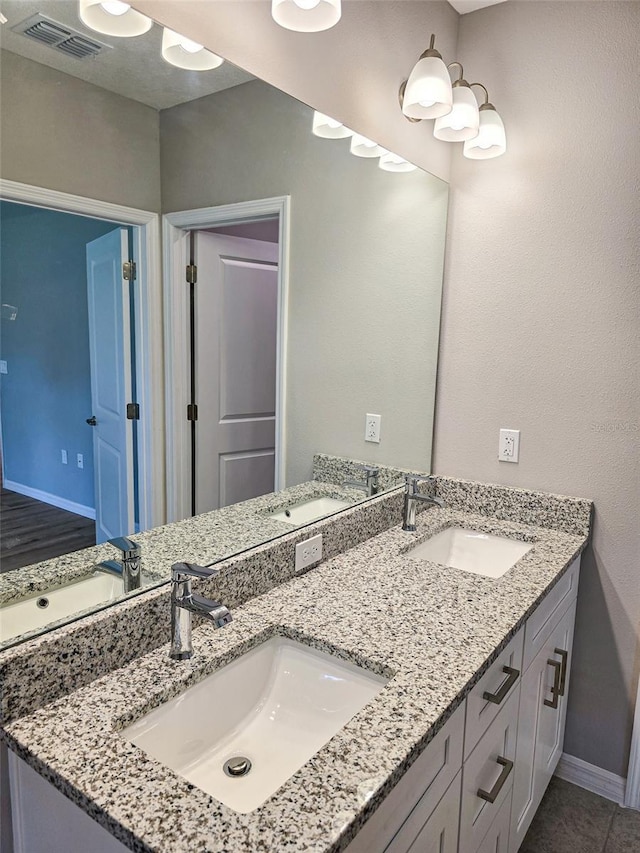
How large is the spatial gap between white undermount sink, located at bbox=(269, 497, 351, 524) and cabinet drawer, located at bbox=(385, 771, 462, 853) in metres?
0.72

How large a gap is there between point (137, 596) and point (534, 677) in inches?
44.7

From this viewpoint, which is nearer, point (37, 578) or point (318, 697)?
point (37, 578)

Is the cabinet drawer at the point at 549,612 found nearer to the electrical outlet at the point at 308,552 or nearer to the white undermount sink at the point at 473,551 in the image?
the white undermount sink at the point at 473,551

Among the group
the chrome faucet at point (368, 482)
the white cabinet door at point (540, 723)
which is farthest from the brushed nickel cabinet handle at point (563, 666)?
the chrome faucet at point (368, 482)

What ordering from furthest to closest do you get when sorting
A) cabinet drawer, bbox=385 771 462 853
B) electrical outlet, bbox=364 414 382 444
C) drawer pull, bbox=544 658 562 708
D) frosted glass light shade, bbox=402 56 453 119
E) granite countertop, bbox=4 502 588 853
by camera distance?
electrical outlet, bbox=364 414 382 444, drawer pull, bbox=544 658 562 708, frosted glass light shade, bbox=402 56 453 119, cabinet drawer, bbox=385 771 462 853, granite countertop, bbox=4 502 588 853

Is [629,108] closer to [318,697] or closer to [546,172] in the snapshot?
[546,172]

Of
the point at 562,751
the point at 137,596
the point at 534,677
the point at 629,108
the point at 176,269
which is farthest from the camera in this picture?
the point at 562,751

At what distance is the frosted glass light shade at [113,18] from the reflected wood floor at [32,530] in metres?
0.83

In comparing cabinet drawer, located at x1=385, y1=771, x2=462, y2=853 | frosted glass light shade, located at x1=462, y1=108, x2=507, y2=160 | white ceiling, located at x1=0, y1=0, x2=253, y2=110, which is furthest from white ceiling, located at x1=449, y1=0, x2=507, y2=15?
cabinet drawer, located at x1=385, y1=771, x2=462, y2=853

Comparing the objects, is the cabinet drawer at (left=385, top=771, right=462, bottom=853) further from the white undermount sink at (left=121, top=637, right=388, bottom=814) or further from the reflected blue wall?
the reflected blue wall

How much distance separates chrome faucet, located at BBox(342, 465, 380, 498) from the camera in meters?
1.98

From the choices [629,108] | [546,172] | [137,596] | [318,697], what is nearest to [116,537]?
[137,596]

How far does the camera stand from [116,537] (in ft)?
3.89

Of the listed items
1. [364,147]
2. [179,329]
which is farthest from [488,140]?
[179,329]
